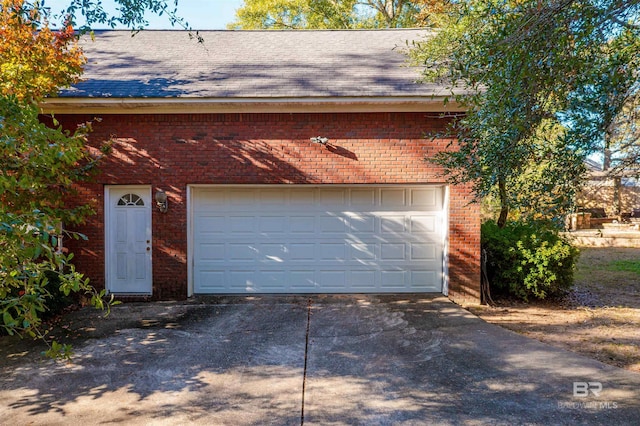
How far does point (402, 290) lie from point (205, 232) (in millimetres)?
4079

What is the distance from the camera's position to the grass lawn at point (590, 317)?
617cm

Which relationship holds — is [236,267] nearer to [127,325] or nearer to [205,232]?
[205,232]

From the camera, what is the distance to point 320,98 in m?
8.41

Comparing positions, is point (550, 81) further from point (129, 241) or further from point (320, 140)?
point (129, 241)

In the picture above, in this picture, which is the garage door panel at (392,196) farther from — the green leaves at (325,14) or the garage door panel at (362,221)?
the green leaves at (325,14)

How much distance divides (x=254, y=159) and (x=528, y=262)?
551cm

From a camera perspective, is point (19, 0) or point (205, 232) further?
point (205, 232)

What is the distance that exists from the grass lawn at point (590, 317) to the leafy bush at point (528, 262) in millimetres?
352

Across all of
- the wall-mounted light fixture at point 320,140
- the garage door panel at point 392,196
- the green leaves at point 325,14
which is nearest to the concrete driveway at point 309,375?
the garage door panel at point 392,196

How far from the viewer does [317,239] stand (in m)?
9.12

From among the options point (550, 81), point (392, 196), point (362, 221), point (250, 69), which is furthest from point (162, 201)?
point (550, 81)

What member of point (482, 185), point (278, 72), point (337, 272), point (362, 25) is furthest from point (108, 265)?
point (362, 25)

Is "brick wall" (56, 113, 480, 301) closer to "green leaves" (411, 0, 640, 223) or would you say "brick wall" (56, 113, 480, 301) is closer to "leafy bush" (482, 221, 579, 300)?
"leafy bush" (482, 221, 579, 300)

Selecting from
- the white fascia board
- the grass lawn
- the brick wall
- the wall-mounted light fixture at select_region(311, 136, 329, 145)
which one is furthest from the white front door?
the grass lawn
